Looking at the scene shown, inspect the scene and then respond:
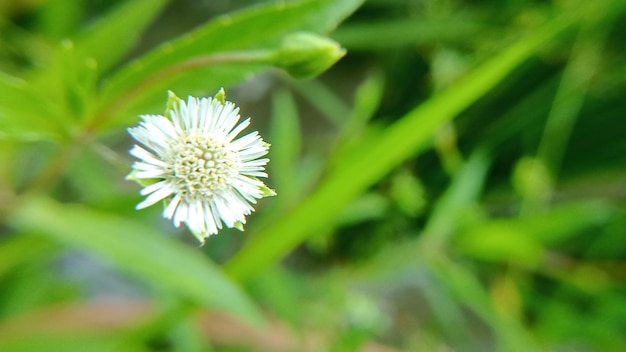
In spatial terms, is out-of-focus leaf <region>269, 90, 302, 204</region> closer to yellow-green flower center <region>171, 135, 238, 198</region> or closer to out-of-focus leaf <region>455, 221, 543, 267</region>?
out-of-focus leaf <region>455, 221, 543, 267</region>

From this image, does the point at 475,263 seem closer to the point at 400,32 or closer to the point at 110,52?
the point at 400,32

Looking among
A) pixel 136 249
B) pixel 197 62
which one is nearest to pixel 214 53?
Result: pixel 197 62

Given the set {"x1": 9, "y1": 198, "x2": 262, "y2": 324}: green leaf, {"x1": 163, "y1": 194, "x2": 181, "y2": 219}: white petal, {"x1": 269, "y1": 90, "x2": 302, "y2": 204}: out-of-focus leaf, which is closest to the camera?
{"x1": 163, "y1": 194, "x2": 181, "y2": 219}: white petal

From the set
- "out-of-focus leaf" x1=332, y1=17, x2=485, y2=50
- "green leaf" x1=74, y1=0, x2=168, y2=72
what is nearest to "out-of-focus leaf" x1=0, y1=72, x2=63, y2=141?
"green leaf" x1=74, y1=0, x2=168, y2=72

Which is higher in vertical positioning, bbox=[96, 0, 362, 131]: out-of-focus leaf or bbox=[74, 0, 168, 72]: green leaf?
bbox=[74, 0, 168, 72]: green leaf

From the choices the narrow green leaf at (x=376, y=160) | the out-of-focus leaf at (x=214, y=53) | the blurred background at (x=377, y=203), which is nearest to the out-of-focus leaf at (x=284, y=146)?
the blurred background at (x=377, y=203)

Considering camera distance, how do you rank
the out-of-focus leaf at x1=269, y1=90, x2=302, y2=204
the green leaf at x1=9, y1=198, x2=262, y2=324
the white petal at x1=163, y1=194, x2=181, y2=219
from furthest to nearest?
1. the out-of-focus leaf at x1=269, y1=90, x2=302, y2=204
2. the green leaf at x1=9, y1=198, x2=262, y2=324
3. the white petal at x1=163, y1=194, x2=181, y2=219

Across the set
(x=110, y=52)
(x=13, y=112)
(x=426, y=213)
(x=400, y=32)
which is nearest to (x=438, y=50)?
(x=400, y=32)

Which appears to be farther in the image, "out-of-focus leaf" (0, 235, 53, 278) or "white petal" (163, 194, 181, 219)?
"out-of-focus leaf" (0, 235, 53, 278)

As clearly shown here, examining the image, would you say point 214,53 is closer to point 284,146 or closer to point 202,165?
point 202,165
